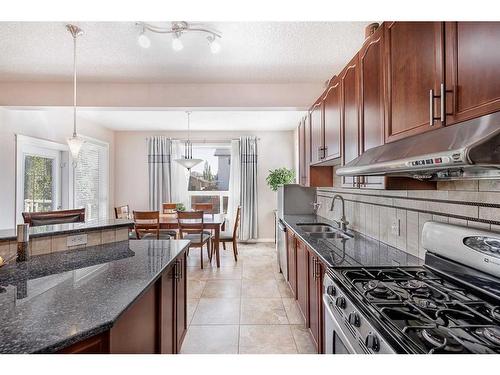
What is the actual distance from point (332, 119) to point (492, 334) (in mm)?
1786

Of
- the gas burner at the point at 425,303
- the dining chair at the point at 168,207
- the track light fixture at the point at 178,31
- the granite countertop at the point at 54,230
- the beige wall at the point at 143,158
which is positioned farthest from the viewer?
the beige wall at the point at 143,158

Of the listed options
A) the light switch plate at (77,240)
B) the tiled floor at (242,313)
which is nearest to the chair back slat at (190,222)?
the tiled floor at (242,313)

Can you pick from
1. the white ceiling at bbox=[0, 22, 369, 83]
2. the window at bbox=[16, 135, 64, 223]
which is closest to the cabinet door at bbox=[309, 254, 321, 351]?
the white ceiling at bbox=[0, 22, 369, 83]

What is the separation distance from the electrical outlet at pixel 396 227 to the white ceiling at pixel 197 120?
2906mm

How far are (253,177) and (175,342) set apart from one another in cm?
440

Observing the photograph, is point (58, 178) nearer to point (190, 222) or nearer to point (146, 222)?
point (146, 222)

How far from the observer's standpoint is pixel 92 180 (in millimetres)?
5297

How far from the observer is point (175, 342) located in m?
1.80

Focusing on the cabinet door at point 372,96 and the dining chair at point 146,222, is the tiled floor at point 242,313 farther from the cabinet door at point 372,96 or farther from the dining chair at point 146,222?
the cabinet door at point 372,96

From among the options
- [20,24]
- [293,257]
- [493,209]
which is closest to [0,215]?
[20,24]

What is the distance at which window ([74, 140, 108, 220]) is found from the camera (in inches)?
191

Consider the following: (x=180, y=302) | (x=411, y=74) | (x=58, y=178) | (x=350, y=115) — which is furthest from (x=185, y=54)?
(x=58, y=178)

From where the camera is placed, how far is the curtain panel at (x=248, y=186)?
19.6 feet

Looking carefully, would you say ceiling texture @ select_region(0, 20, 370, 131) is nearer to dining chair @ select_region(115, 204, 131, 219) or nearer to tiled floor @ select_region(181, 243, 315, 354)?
dining chair @ select_region(115, 204, 131, 219)
